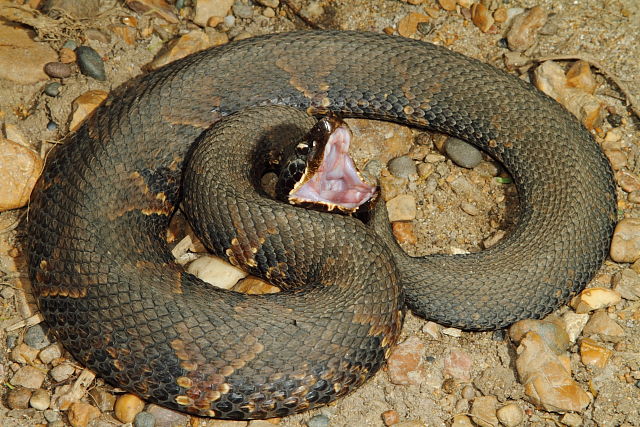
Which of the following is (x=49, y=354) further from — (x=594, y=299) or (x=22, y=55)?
(x=594, y=299)

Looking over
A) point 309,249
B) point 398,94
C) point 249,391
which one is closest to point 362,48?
point 398,94

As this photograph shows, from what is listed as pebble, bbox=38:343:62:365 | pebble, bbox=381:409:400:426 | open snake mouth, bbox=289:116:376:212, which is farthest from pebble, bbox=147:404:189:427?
open snake mouth, bbox=289:116:376:212

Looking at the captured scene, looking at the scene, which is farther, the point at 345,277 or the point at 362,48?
the point at 362,48

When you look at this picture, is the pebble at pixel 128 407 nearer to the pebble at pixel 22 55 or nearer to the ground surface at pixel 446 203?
the ground surface at pixel 446 203

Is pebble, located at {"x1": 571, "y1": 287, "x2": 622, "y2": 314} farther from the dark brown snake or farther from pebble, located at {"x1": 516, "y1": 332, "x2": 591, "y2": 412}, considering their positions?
pebble, located at {"x1": 516, "y1": 332, "x2": 591, "y2": 412}

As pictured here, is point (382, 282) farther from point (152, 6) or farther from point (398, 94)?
point (152, 6)

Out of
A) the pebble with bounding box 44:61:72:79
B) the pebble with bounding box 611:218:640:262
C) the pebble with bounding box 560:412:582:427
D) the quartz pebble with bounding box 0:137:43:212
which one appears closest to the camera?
the pebble with bounding box 560:412:582:427

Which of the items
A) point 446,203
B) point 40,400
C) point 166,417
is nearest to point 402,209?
point 446,203

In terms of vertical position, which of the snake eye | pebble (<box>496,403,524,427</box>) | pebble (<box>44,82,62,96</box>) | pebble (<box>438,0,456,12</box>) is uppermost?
pebble (<box>438,0,456,12</box>)
